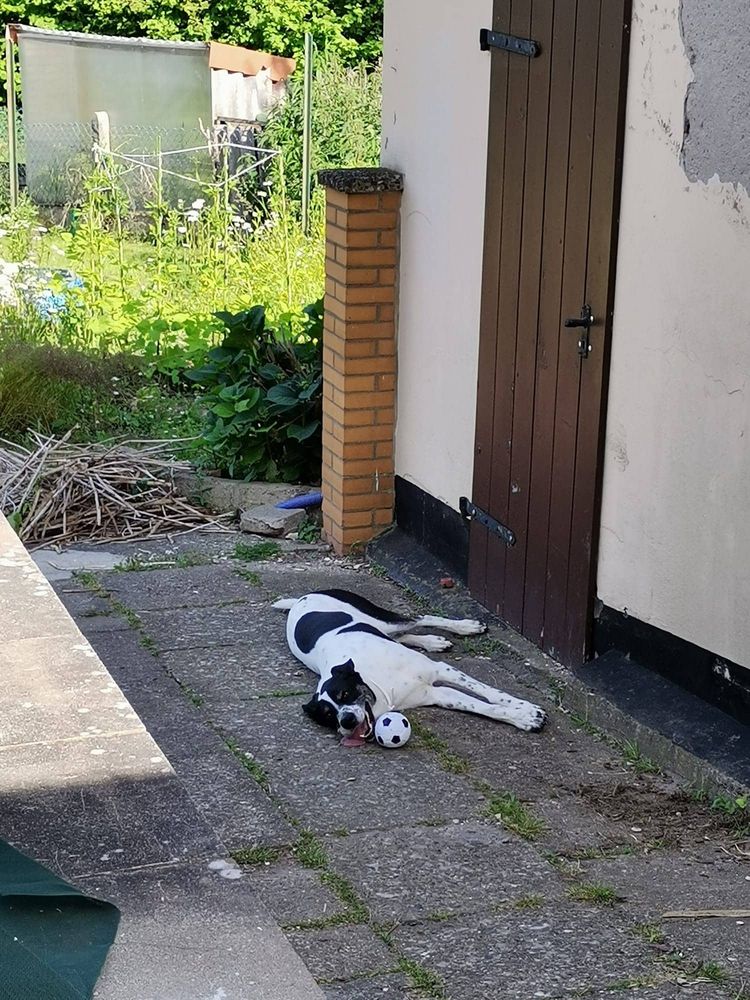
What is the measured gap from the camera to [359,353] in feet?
21.8

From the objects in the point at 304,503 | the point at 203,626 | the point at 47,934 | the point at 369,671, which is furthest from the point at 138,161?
→ the point at 47,934

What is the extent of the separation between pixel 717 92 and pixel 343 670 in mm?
2297

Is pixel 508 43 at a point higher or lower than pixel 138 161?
higher

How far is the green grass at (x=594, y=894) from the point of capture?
150 inches

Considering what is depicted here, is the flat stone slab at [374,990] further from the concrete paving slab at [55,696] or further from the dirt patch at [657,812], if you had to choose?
the dirt patch at [657,812]

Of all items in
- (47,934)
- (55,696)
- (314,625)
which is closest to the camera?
(47,934)

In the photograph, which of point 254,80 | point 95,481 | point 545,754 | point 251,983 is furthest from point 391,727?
point 254,80

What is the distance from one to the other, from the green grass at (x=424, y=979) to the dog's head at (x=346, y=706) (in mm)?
1280

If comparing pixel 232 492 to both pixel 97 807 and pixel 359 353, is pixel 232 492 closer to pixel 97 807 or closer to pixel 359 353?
pixel 359 353

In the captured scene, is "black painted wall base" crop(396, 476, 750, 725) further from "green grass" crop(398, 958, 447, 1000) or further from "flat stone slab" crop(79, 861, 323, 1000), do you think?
"flat stone slab" crop(79, 861, 323, 1000)

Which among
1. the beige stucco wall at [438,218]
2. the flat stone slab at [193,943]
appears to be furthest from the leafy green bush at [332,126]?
the flat stone slab at [193,943]

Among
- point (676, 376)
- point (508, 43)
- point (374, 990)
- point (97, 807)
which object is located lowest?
point (374, 990)

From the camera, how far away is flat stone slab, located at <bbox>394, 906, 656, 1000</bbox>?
11.2ft

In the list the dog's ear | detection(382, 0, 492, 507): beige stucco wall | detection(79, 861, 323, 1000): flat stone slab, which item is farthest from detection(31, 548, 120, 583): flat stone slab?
detection(79, 861, 323, 1000): flat stone slab
